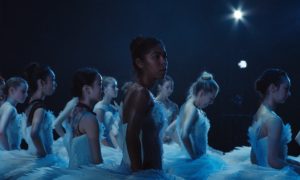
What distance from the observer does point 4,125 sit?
195 inches

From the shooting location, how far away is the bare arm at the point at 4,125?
16.2ft

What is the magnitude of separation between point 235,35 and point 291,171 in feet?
18.9

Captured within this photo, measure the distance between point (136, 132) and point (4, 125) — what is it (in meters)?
3.05

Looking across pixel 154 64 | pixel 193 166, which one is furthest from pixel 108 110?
pixel 154 64

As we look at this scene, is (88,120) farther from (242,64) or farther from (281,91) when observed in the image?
(242,64)

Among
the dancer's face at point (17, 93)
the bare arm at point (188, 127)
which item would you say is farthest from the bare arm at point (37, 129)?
the bare arm at point (188, 127)

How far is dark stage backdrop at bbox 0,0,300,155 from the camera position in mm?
8359

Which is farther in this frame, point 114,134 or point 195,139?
point 114,134

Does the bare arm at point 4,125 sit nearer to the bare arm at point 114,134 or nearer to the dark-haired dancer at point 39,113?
the dark-haired dancer at point 39,113

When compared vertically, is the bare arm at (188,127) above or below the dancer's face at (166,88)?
below

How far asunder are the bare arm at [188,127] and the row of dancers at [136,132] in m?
0.01

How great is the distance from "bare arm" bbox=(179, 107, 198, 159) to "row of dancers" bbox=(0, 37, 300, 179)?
0.04ft

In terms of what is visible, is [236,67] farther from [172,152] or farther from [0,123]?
[0,123]

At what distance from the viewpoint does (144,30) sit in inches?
356
